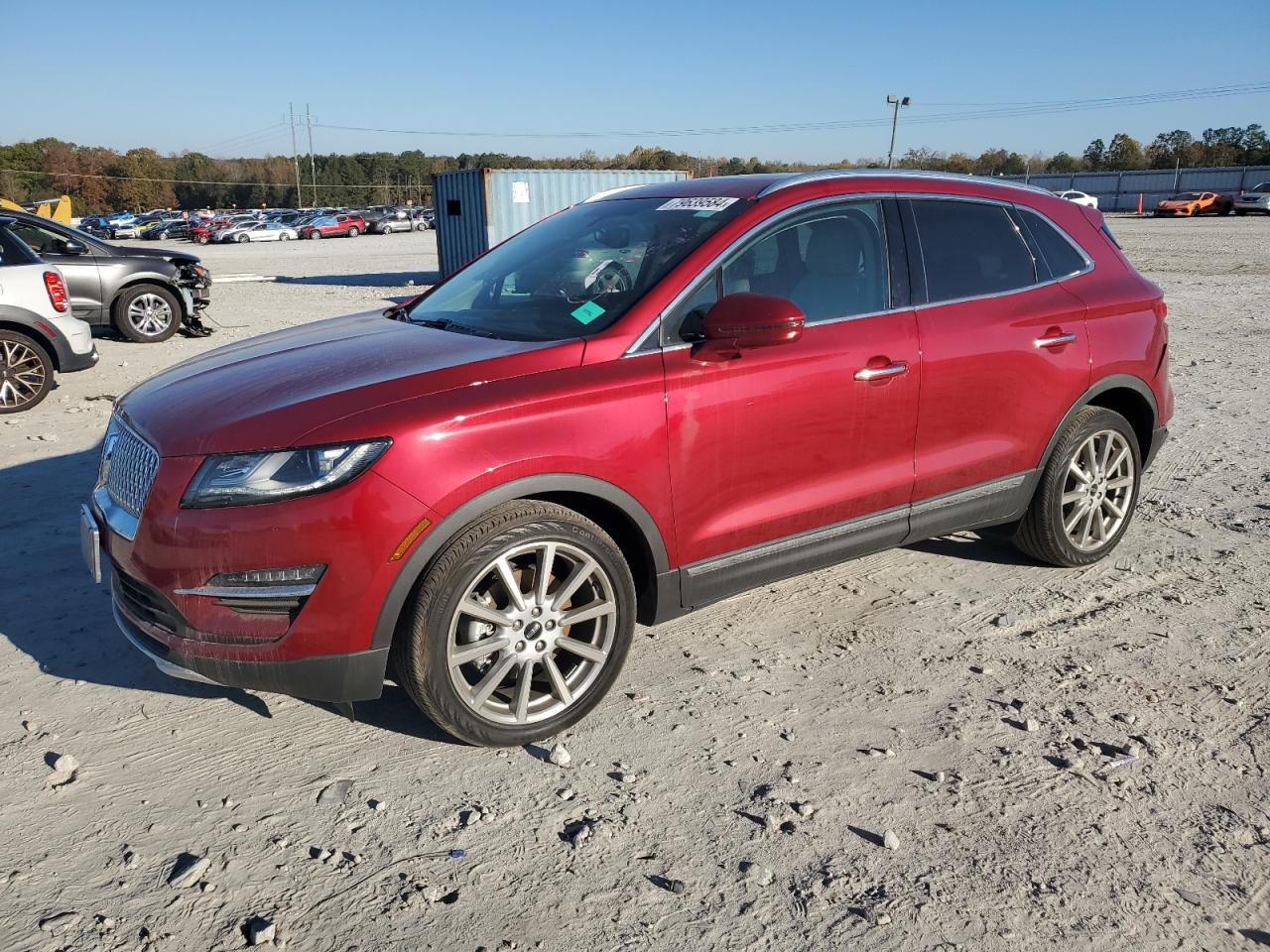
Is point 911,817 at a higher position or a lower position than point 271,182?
lower

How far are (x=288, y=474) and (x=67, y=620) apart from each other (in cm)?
207

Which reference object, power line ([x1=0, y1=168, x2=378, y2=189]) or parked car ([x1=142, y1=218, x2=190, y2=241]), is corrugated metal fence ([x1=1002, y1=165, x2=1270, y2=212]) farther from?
power line ([x1=0, y1=168, x2=378, y2=189])

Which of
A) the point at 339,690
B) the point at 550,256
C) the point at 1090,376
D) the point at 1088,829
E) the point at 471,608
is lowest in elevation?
the point at 1088,829

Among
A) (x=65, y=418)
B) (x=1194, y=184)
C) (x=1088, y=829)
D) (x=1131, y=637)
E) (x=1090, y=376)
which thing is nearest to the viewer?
(x=1088, y=829)

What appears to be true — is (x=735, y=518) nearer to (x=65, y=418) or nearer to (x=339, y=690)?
(x=339, y=690)

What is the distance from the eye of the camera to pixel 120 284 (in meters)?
12.4

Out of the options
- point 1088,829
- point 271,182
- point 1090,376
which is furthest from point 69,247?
point 271,182

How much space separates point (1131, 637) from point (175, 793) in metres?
3.69

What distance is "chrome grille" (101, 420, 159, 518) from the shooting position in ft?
10.5

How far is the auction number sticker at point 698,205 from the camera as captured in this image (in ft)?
12.8

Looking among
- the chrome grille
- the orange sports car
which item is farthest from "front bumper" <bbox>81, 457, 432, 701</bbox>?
the orange sports car

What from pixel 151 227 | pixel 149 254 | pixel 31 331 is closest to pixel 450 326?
pixel 31 331

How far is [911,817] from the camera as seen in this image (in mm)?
2969

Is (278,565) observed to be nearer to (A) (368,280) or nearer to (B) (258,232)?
(A) (368,280)
